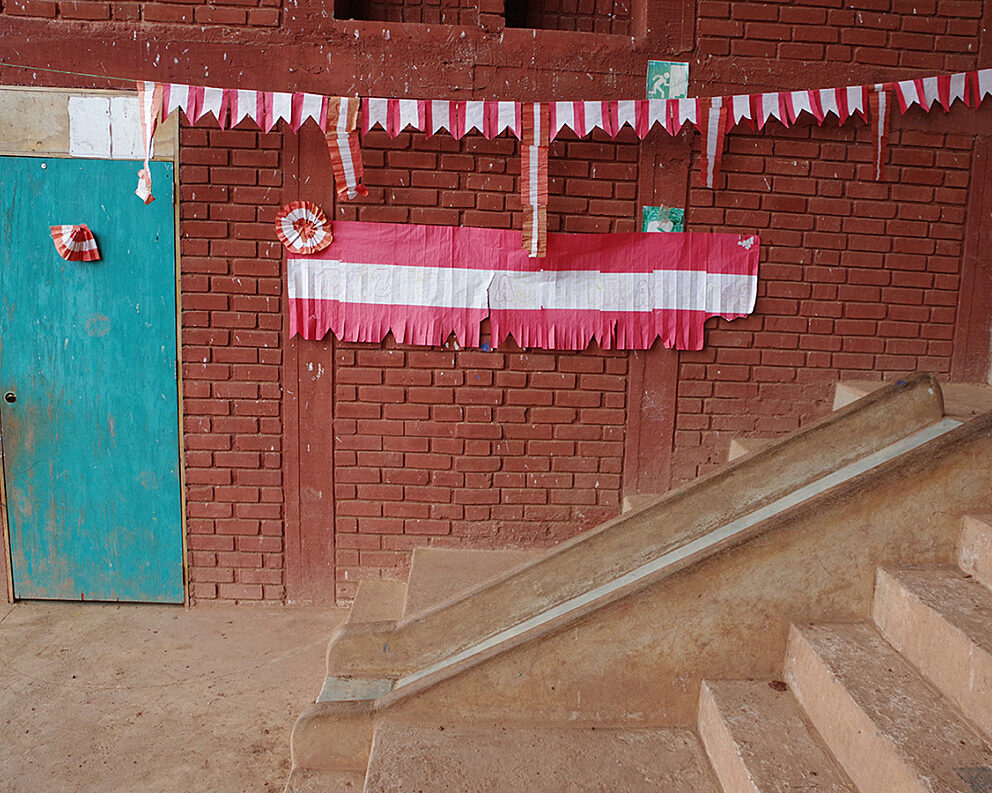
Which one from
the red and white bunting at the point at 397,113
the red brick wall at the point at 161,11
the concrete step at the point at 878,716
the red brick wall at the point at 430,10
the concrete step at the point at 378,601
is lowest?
the concrete step at the point at 378,601

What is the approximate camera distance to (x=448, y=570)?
3.98 m

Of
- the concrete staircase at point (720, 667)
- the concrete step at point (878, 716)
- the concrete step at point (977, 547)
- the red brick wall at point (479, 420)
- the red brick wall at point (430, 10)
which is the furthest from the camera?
the red brick wall at point (430, 10)

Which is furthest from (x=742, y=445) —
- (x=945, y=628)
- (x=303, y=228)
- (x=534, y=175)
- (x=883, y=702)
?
(x=303, y=228)

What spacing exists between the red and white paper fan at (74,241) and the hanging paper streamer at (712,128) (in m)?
3.29

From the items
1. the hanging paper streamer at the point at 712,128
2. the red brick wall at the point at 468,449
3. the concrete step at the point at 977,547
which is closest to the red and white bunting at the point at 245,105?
the red brick wall at the point at 468,449

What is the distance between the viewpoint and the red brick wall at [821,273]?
164 inches

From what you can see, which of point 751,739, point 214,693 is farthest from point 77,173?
point 751,739

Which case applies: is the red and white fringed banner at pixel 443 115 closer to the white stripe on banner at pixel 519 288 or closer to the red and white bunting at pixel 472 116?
the red and white bunting at pixel 472 116

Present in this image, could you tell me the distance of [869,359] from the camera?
170 inches

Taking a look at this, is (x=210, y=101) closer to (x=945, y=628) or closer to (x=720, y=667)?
(x=720, y=667)

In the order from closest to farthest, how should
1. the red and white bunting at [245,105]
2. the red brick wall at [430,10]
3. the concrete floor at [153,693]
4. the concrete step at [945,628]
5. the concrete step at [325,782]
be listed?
the concrete step at [945,628], the concrete step at [325,782], the concrete floor at [153,693], the red and white bunting at [245,105], the red brick wall at [430,10]

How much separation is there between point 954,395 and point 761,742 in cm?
253

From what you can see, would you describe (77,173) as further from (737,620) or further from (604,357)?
(737,620)

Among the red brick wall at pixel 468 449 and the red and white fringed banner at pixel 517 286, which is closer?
the red and white fringed banner at pixel 517 286
